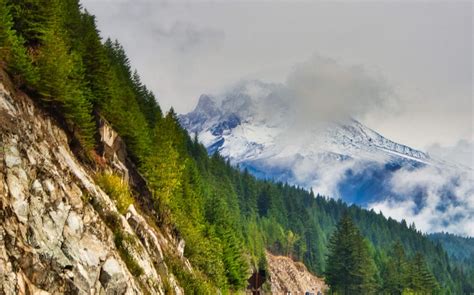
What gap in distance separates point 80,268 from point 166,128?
3328 centimetres

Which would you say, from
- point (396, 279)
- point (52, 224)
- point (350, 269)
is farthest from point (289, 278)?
point (52, 224)

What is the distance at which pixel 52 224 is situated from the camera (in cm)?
2331

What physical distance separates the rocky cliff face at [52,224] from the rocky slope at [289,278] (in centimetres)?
Answer: 8672

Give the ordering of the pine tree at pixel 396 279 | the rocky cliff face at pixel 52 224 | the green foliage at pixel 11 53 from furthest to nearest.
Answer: the pine tree at pixel 396 279 → the green foliage at pixel 11 53 → the rocky cliff face at pixel 52 224

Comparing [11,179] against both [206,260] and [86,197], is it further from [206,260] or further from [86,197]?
[206,260]

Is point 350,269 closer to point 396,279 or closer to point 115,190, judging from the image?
point 396,279

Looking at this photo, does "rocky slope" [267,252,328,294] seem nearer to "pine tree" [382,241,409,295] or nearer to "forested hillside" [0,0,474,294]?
"forested hillside" [0,0,474,294]

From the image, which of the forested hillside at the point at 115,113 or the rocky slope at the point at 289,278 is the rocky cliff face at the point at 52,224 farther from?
the rocky slope at the point at 289,278

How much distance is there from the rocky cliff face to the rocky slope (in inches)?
3414

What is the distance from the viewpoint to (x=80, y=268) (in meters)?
23.4

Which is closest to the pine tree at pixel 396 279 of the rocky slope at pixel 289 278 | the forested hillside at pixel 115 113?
the forested hillside at pixel 115 113

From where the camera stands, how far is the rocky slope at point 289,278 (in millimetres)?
117900

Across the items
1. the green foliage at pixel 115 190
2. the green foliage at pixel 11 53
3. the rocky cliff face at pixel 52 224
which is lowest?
the rocky cliff face at pixel 52 224

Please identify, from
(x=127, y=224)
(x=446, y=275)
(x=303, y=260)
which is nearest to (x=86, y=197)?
(x=127, y=224)
